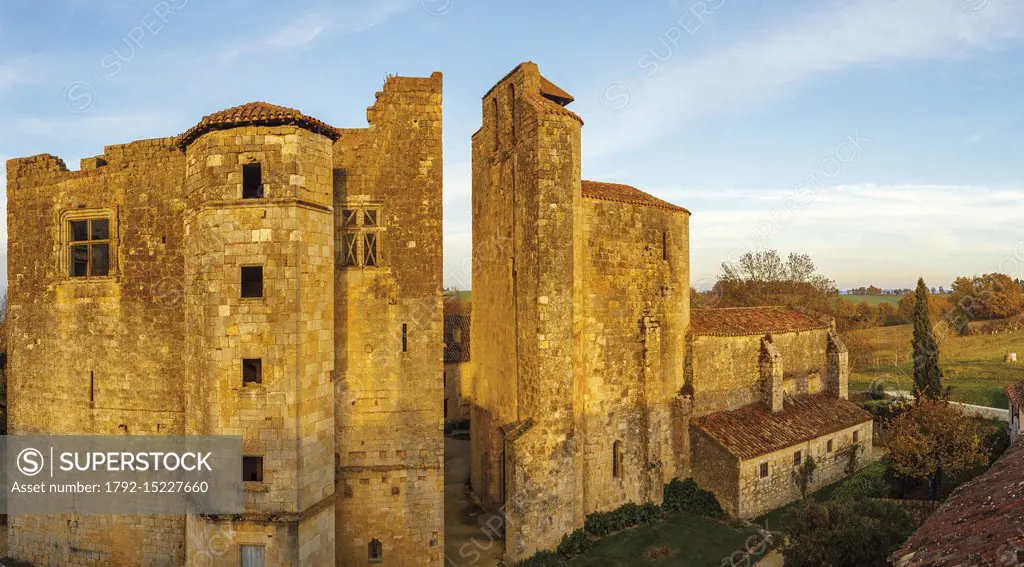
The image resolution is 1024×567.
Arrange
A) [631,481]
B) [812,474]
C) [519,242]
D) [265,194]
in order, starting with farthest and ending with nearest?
[812,474]
[631,481]
[519,242]
[265,194]

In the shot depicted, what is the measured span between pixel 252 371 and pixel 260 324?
147 cm

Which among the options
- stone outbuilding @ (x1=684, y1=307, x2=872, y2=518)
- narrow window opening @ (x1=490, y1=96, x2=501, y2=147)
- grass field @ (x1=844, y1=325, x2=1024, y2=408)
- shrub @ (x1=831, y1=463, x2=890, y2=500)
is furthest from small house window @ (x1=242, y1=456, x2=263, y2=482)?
grass field @ (x1=844, y1=325, x2=1024, y2=408)

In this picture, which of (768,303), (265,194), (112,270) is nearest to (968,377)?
(768,303)

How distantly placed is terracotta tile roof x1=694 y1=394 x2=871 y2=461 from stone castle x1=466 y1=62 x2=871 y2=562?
0.25 feet

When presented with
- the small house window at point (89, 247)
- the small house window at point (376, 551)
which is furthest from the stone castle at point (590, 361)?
the small house window at point (89, 247)

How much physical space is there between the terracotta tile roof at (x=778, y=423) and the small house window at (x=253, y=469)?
14.4 metres

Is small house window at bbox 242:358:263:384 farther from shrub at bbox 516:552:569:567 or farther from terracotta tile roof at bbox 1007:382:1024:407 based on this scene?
terracotta tile roof at bbox 1007:382:1024:407

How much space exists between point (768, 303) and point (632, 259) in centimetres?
2663

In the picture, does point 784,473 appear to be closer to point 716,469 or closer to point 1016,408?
point 716,469

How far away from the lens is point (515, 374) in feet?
56.1

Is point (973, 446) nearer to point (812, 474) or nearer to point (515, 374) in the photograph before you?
point (812, 474)

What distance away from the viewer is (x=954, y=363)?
1843 inches

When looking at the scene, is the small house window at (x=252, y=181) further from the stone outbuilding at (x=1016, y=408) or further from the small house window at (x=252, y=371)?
the stone outbuilding at (x=1016, y=408)

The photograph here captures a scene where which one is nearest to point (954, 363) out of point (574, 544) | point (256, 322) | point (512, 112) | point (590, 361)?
point (590, 361)
